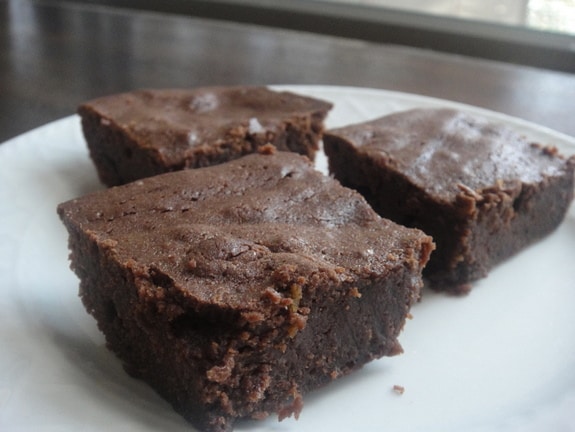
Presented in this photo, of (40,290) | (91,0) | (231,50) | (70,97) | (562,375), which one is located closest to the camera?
(562,375)

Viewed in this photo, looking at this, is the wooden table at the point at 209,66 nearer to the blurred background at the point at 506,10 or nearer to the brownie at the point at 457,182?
the blurred background at the point at 506,10

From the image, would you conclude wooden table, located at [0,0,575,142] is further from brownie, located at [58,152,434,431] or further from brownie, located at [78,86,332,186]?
brownie, located at [58,152,434,431]

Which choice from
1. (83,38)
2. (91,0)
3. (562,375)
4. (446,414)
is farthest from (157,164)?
(91,0)

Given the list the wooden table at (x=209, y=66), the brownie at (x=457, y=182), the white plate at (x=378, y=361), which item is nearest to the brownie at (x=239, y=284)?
the white plate at (x=378, y=361)

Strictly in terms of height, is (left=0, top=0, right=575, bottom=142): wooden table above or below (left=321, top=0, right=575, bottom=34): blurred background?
below

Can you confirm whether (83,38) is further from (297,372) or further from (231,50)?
(297,372)

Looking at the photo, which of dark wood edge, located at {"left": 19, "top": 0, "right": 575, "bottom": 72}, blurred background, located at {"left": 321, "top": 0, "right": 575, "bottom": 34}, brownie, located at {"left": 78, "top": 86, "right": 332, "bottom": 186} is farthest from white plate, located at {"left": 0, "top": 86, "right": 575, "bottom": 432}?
blurred background, located at {"left": 321, "top": 0, "right": 575, "bottom": 34}
